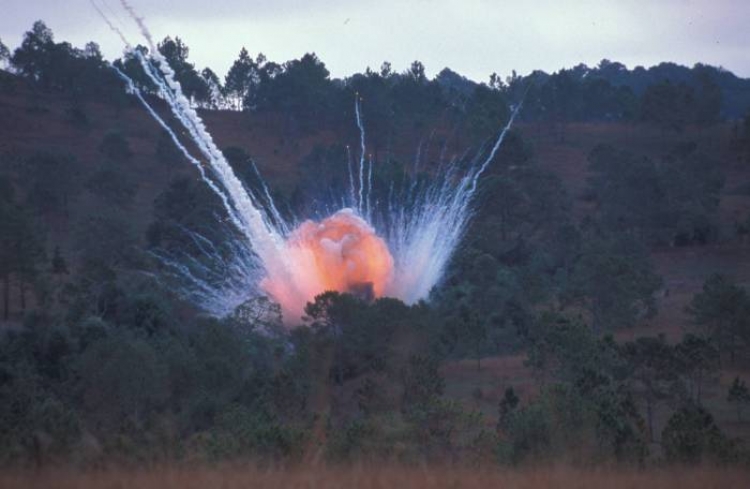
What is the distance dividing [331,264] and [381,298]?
8.13m

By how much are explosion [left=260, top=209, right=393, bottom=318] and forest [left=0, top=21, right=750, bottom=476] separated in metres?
2.44

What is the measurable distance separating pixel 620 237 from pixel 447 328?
50.9ft

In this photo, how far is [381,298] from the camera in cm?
3016

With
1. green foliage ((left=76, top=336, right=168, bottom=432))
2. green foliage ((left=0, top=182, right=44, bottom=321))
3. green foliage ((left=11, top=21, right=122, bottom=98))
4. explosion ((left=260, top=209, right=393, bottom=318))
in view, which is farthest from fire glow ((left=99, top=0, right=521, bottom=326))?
green foliage ((left=11, top=21, right=122, bottom=98))

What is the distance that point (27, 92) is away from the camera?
7631 cm

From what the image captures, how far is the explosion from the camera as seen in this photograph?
121 feet

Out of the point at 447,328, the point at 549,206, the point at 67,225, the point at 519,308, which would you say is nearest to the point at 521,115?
the point at 549,206

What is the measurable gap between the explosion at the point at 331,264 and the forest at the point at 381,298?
2.44 metres

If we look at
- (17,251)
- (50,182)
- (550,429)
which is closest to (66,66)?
(50,182)

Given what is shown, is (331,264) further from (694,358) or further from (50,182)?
(50,182)

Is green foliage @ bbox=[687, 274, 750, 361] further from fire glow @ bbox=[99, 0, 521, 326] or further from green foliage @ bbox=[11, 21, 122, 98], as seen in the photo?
green foliage @ bbox=[11, 21, 122, 98]

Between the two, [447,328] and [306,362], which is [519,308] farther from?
[306,362]

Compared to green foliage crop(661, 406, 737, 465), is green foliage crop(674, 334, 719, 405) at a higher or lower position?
higher

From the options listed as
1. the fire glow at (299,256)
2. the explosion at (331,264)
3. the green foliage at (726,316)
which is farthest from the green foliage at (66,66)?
the green foliage at (726,316)
